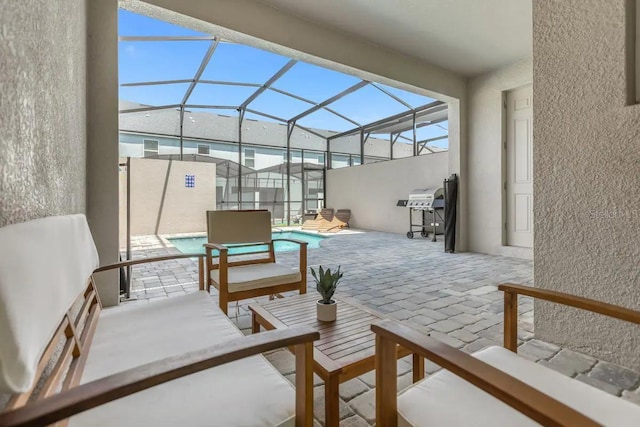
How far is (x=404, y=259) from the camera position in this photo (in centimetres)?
523

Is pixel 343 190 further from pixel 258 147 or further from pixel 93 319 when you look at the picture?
pixel 93 319

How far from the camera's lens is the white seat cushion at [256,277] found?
2.35m

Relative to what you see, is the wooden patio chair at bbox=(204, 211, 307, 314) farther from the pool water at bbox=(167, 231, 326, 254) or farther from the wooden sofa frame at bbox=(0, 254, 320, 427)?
the pool water at bbox=(167, 231, 326, 254)

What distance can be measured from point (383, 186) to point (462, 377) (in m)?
9.13

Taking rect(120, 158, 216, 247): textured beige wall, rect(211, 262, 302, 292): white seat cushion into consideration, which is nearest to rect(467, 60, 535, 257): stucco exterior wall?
rect(211, 262, 302, 292): white seat cushion

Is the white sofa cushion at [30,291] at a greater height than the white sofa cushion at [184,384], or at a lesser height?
greater

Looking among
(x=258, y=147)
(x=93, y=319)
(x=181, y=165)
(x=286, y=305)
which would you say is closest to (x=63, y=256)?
(x=93, y=319)

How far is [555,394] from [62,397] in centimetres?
137

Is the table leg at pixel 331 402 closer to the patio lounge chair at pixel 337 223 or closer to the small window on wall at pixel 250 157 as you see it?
the patio lounge chair at pixel 337 223

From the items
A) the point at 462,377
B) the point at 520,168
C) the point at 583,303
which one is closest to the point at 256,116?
the point at 520,168

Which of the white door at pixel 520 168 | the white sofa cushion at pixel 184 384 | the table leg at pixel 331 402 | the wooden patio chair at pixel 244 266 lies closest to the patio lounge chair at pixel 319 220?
the white door at pixel 520 168

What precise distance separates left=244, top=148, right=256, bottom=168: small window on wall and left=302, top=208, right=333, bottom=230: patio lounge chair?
320 centimetres

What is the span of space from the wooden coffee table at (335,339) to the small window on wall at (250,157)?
10.5 meters

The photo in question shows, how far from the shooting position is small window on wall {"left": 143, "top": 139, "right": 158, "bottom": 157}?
1048 cm
